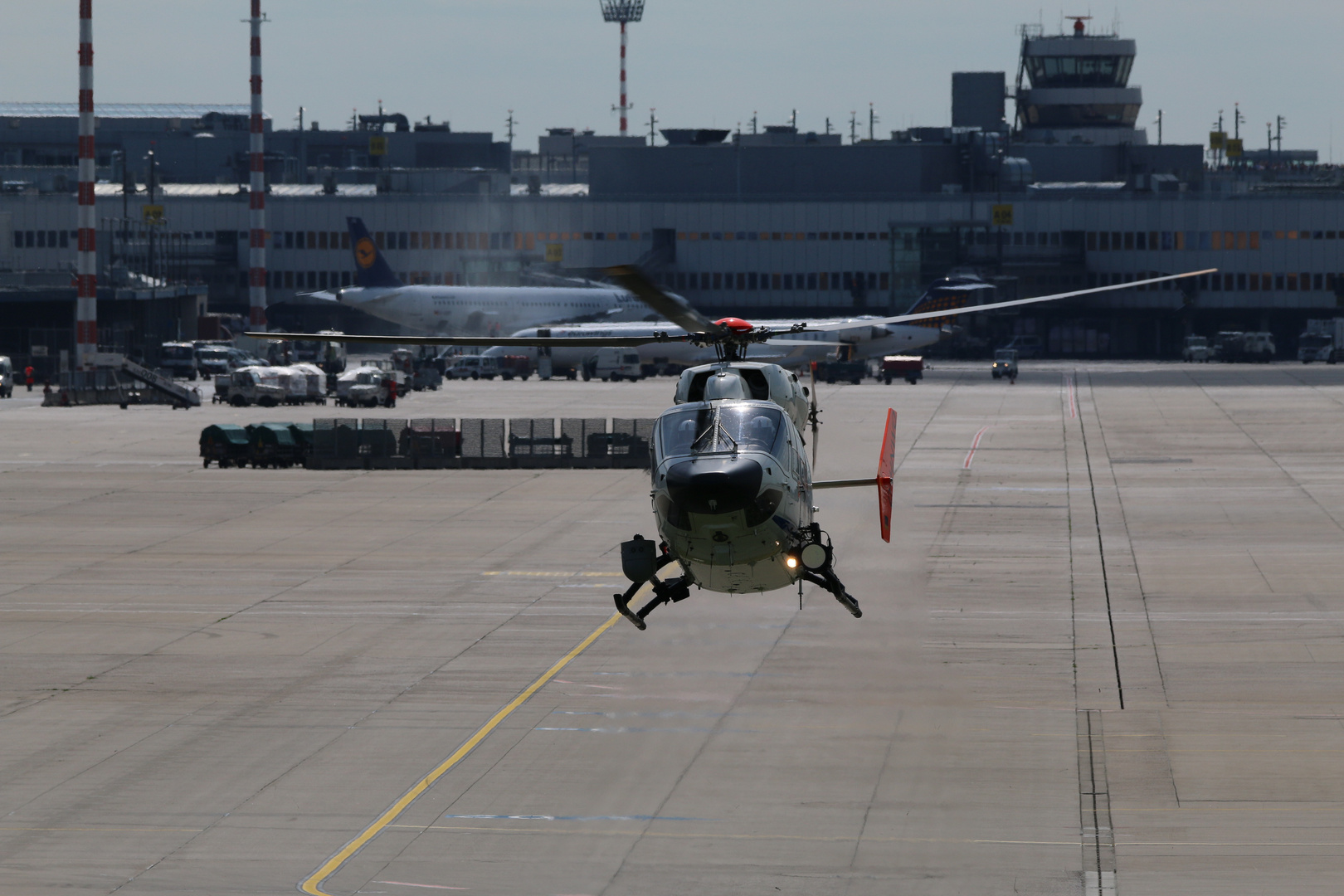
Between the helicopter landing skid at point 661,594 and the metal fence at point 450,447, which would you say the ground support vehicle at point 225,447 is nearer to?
the metal fence at point 450,447

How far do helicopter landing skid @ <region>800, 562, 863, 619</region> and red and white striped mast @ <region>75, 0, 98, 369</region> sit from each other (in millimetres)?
91043

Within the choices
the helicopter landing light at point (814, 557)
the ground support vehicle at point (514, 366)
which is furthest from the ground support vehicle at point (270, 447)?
the ground support vehicle at point (514, 366)

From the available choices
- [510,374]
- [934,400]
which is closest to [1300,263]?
[934,400]

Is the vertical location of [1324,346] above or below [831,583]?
above

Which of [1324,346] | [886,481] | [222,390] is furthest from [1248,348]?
[886,481]

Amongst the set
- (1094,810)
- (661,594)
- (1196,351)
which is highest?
(1196,351)

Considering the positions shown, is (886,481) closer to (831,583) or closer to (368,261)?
(831,583)

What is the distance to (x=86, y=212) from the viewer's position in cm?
10762

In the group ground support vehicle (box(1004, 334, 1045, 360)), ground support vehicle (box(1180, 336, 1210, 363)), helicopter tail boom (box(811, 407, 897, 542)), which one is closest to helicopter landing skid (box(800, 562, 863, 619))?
helicopter tail boom (box(811, 407, 897, 542))

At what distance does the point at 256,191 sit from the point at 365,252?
39.3 ft

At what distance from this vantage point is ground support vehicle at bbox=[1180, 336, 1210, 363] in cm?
15900

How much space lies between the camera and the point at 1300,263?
171m

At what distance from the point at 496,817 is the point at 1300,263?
16143 cm

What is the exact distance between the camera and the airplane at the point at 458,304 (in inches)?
5625
